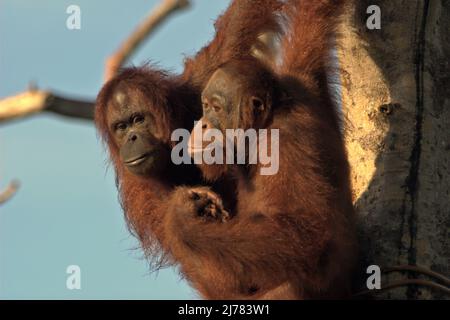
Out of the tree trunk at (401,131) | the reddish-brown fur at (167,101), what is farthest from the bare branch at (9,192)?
the tree trunk at (401,131)

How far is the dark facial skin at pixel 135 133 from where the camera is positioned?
604cm

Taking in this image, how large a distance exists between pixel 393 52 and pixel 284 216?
120cm

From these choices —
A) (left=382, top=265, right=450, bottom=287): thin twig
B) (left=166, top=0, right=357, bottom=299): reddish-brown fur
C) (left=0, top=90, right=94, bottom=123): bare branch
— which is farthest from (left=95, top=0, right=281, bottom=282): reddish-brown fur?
(left=0, top=90, right=94, bottom=123): bare branch

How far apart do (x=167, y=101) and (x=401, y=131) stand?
197 cm

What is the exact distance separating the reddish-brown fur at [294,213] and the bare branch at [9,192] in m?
2.58

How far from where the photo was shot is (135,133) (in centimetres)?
627

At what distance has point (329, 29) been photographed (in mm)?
5480

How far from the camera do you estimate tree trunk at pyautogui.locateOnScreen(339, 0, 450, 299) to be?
4797 millimetres

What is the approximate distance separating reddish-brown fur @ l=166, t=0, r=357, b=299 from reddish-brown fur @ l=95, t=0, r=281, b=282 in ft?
1.68

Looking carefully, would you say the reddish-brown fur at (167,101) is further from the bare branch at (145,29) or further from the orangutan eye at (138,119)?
the bare branch at (145,29)

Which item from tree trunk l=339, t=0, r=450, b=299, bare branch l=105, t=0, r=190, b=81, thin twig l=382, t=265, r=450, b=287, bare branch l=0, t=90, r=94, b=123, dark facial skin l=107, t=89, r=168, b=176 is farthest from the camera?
bare branch l=105, t=0, r=190, b=81

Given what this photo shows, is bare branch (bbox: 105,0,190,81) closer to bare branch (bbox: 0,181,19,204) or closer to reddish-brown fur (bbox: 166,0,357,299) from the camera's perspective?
bare branch (bbox: 0,181,19,204)

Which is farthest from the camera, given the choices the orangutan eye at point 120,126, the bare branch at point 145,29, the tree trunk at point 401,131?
the bare branch at point 145,29

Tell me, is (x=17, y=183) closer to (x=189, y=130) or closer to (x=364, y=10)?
(x=189, y=130)
